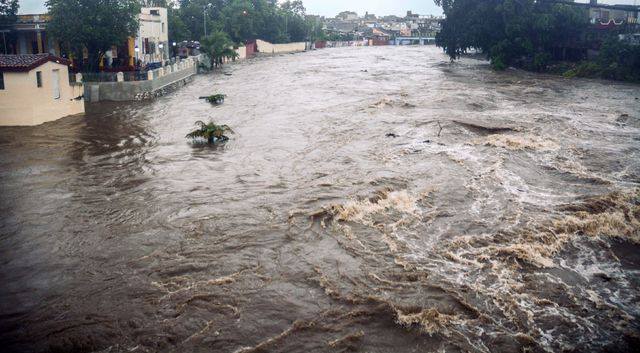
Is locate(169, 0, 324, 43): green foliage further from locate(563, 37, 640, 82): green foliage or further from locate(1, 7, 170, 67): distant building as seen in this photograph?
locate(563, 37, 640, 82): green foliage

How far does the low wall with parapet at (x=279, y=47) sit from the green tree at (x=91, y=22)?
53.3 m

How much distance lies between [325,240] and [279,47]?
82656mm

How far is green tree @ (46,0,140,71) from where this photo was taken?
3105cm

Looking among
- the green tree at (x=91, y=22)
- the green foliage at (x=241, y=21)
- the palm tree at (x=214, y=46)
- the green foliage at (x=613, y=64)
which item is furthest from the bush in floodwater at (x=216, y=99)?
the green foliage at (x=241, y=21)

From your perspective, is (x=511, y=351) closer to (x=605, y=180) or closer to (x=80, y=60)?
(x=605, y=180)

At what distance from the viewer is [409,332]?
7.54 metres

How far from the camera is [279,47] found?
89375 millimetres

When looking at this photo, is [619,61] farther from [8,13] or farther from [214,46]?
[8,13]

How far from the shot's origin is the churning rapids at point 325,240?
7559mm

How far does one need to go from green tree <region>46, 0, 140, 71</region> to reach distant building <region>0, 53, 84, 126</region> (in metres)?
8.31

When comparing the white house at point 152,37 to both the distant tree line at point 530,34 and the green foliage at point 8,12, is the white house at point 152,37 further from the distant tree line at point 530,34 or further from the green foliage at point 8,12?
the distant tree line at point 530,34

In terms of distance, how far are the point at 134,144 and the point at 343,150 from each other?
8171mm

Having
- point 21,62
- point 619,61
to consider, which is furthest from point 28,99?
point 619,61

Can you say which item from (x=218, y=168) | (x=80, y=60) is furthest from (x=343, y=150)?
(x=80, y=60)
